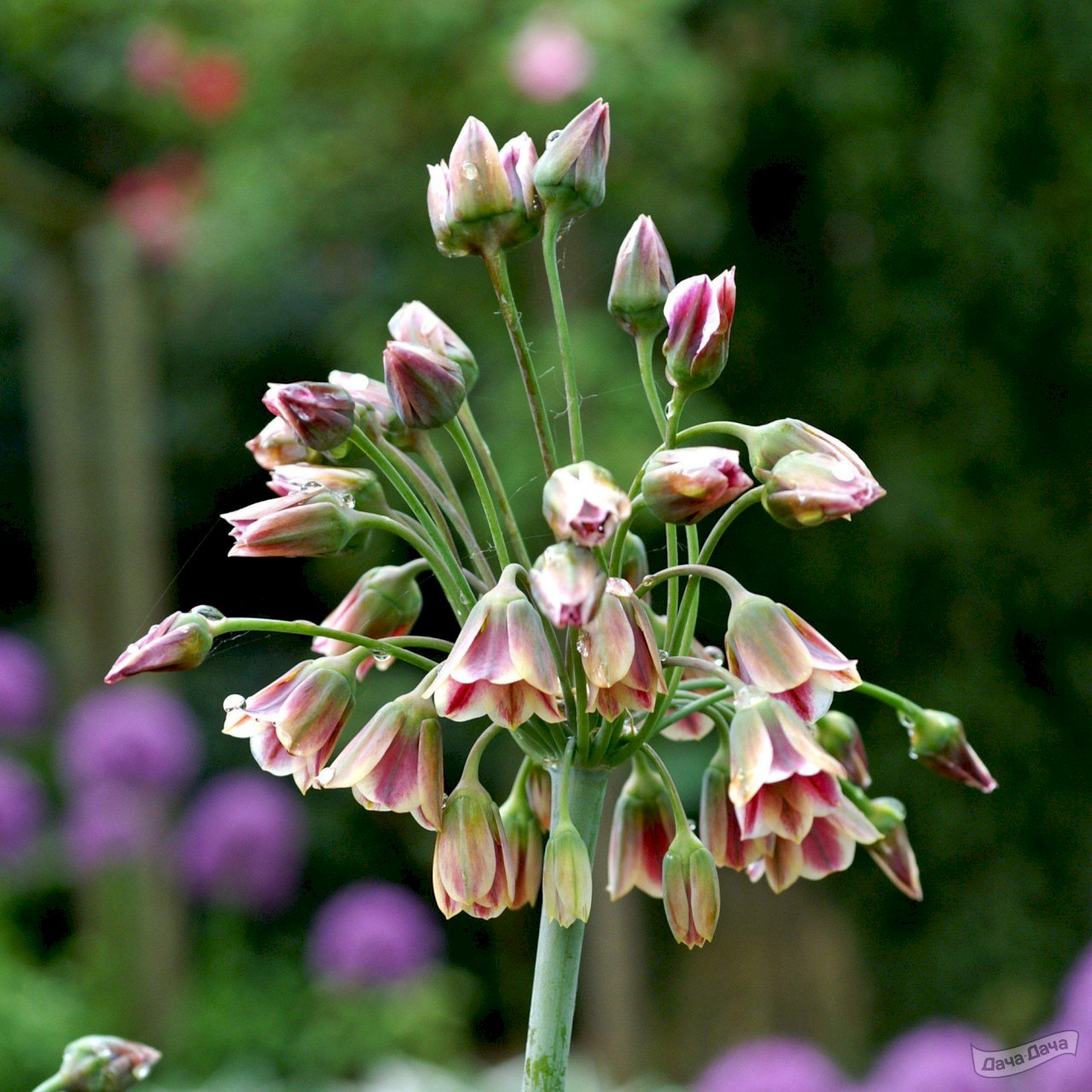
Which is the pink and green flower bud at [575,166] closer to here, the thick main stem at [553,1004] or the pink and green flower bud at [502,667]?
the pink and green flower bud at [502,667]

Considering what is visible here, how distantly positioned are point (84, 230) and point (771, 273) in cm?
214

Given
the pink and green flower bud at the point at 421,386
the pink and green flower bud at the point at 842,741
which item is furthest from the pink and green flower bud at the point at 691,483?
the pink and green flower bud at the point at 842,741

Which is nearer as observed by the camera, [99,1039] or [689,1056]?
[99,1039]

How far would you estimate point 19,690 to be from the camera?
346cm

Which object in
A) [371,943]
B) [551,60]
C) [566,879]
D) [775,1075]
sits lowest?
[775,1075]

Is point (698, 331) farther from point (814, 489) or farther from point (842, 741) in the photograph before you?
point (842, 741)

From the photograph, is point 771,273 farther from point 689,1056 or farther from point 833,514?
point 833,514

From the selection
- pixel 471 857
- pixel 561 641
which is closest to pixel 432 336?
pixel 561 641

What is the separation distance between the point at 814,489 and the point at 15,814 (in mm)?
3105

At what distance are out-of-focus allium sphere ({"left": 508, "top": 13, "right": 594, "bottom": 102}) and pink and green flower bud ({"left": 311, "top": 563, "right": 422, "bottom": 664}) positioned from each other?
2600 mm

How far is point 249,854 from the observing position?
11.7ft

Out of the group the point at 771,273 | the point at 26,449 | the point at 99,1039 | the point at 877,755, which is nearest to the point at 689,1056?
the point at 877,755

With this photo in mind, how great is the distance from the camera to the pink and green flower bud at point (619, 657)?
66 centimetres

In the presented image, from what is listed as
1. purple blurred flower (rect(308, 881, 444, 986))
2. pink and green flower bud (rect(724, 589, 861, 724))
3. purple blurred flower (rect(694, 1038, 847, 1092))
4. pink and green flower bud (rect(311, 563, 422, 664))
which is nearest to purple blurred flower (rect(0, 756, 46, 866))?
purple blurred flower (rect(308, 881, 444, 986))
